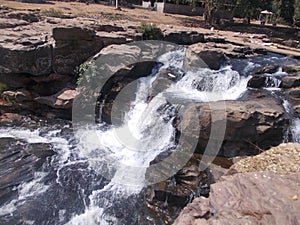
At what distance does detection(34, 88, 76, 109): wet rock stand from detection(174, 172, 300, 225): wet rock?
746cm

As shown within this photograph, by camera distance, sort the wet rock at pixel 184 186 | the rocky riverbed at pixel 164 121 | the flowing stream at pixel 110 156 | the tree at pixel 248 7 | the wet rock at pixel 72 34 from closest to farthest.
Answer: the rocky riverbed at pixel 164 121
the flowing stream at pixel 110 156
the wet rock at pixel 184 186
the wet rock at pixel 72 34
the tree at pixel 248 7

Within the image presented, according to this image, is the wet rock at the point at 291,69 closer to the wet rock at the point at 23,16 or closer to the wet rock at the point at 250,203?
the wet rock at the point at 250,203

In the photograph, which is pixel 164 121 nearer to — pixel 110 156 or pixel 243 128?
pixel 110 156

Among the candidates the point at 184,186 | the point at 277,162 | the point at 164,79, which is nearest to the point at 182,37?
the point at 164,79

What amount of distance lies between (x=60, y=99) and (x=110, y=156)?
129 inches

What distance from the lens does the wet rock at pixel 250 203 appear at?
322 centimetres

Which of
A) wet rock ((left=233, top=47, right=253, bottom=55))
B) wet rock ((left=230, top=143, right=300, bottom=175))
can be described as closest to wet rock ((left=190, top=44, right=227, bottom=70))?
wet rock ((left=233, top=47, right=253, bottom=55))

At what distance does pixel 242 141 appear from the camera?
24.8ft

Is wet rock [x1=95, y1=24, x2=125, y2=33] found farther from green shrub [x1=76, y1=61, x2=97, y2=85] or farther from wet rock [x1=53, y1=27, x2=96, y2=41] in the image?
green shrub [x1=76, y1=61, x2=97, y2=85]

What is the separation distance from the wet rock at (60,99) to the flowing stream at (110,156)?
691 mm

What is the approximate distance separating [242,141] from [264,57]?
730 cm

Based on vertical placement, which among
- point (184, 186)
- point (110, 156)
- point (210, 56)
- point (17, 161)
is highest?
point (210, 56)

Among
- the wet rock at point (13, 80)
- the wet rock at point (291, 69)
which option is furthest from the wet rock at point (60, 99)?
the wet rock at point (291, 69)

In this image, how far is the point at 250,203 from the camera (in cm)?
345
